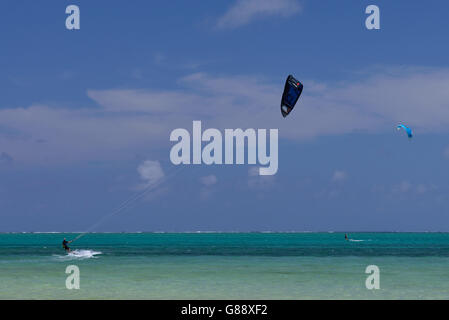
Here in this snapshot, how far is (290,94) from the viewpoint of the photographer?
18797 millimetres

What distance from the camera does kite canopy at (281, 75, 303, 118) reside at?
60.9ft

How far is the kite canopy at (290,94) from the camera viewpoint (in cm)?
1856

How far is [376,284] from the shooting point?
2178 centimetres

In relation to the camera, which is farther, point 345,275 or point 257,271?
point 257,271
